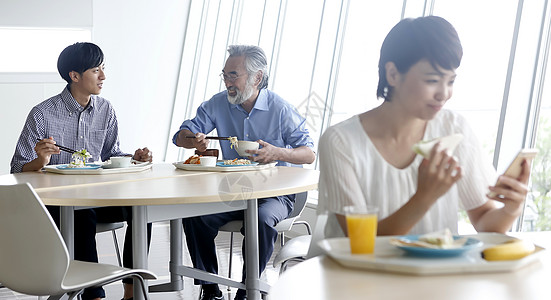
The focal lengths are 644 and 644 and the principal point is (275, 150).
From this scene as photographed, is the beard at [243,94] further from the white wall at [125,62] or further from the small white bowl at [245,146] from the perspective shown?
the white wall at [125,62]

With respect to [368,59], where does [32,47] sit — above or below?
below

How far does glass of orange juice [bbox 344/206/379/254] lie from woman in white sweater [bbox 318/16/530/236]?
0.11 metres

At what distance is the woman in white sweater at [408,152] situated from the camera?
137cm

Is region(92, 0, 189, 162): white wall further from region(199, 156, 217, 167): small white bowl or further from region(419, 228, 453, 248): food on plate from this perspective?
region(419, 228, 453, 248): food on plate

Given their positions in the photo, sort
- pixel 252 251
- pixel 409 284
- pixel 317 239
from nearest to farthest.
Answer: pixel 409 284, pixel 317 239, pixel 252 251

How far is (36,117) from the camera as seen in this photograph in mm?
3117

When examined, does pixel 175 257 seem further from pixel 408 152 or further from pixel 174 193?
pixel 408 152

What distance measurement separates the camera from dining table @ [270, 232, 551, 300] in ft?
3.42

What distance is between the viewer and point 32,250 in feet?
6.51

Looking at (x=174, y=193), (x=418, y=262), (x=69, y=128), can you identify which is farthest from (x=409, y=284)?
(x=69, y=128)

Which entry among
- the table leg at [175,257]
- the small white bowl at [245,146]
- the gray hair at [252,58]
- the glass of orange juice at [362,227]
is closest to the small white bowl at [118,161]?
the table leg at [175,257]

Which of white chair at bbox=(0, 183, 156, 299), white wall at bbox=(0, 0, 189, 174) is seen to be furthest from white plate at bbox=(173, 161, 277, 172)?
white wall at bbox=(0, 0, 189, 174)

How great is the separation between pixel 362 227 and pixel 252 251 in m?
1.53

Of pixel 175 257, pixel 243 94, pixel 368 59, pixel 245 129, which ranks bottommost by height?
pixel 175 257
